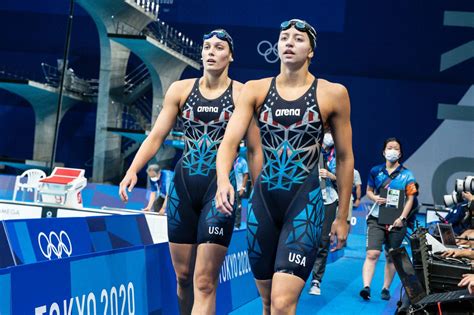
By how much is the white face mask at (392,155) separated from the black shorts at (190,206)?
4.06 m

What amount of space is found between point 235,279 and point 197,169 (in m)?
2.64

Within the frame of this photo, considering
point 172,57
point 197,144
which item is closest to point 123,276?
point 197,144

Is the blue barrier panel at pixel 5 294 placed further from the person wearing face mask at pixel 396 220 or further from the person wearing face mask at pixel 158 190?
the person wearing face mask at pixel 158 190

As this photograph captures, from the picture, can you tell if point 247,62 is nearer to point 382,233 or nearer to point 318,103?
point 382,233

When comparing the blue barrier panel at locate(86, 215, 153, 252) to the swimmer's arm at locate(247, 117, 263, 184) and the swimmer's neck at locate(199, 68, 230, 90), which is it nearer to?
the swimmer's neck at locate(199, 68, 230, 90)

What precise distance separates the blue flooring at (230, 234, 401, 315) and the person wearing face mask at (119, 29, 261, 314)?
2.26 metres

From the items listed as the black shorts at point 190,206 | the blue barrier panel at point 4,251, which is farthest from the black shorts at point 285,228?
the blue barrier panel at point 4,251

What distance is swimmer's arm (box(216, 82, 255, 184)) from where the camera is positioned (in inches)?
150

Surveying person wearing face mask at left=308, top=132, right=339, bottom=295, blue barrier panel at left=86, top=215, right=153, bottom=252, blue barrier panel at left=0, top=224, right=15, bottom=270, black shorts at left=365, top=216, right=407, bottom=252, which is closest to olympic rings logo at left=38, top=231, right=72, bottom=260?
blue barrier panel at left=86, top=215, right=153, bottom=252

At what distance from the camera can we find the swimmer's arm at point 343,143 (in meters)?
3.98

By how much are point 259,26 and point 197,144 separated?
2123cm

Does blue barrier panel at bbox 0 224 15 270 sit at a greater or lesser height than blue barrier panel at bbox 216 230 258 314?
greater

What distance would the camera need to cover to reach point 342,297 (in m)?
8.71

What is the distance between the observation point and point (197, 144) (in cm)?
477
